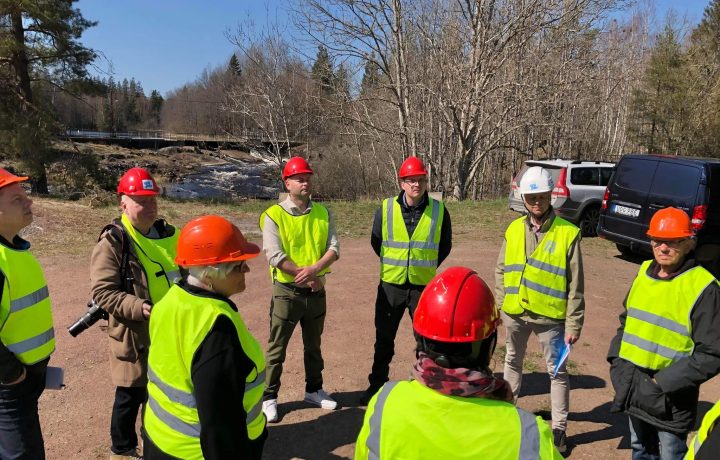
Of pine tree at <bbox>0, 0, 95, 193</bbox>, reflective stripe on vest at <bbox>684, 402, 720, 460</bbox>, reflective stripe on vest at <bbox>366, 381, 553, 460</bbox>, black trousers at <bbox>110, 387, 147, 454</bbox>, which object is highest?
pine tree at <bbox>0, 0, 95, 193</bbox>

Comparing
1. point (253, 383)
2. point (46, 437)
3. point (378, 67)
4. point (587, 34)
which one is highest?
point (587, 34)

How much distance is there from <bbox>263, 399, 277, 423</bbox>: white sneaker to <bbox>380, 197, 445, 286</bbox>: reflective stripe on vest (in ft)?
4.44

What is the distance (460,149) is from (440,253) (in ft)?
47.2

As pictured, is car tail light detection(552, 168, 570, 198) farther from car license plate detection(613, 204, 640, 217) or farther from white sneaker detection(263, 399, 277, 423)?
white sneaker detection(263, 399, 277, 423)

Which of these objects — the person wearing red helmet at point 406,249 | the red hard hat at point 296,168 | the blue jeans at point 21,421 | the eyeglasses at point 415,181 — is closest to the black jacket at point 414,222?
the person wearing red helmet at point 406,249

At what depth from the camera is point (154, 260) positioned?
3.00 meters

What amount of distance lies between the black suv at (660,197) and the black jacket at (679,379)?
6.21 m

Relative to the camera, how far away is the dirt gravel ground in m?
3.64

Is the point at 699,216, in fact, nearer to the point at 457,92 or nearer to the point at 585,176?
the point at 585,176

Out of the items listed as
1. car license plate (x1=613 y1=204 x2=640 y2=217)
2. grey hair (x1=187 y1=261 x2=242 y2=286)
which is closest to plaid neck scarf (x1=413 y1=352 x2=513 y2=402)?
grey hair (x1=187 y1=261 x2=242 y2=286)

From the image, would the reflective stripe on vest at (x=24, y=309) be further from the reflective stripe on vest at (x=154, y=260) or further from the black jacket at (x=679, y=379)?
the black jacket at (x=679, y=379)

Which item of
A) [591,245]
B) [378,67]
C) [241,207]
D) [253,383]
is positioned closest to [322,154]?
[378,67]

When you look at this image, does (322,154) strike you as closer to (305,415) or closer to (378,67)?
(378,67)

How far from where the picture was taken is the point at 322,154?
105ft
